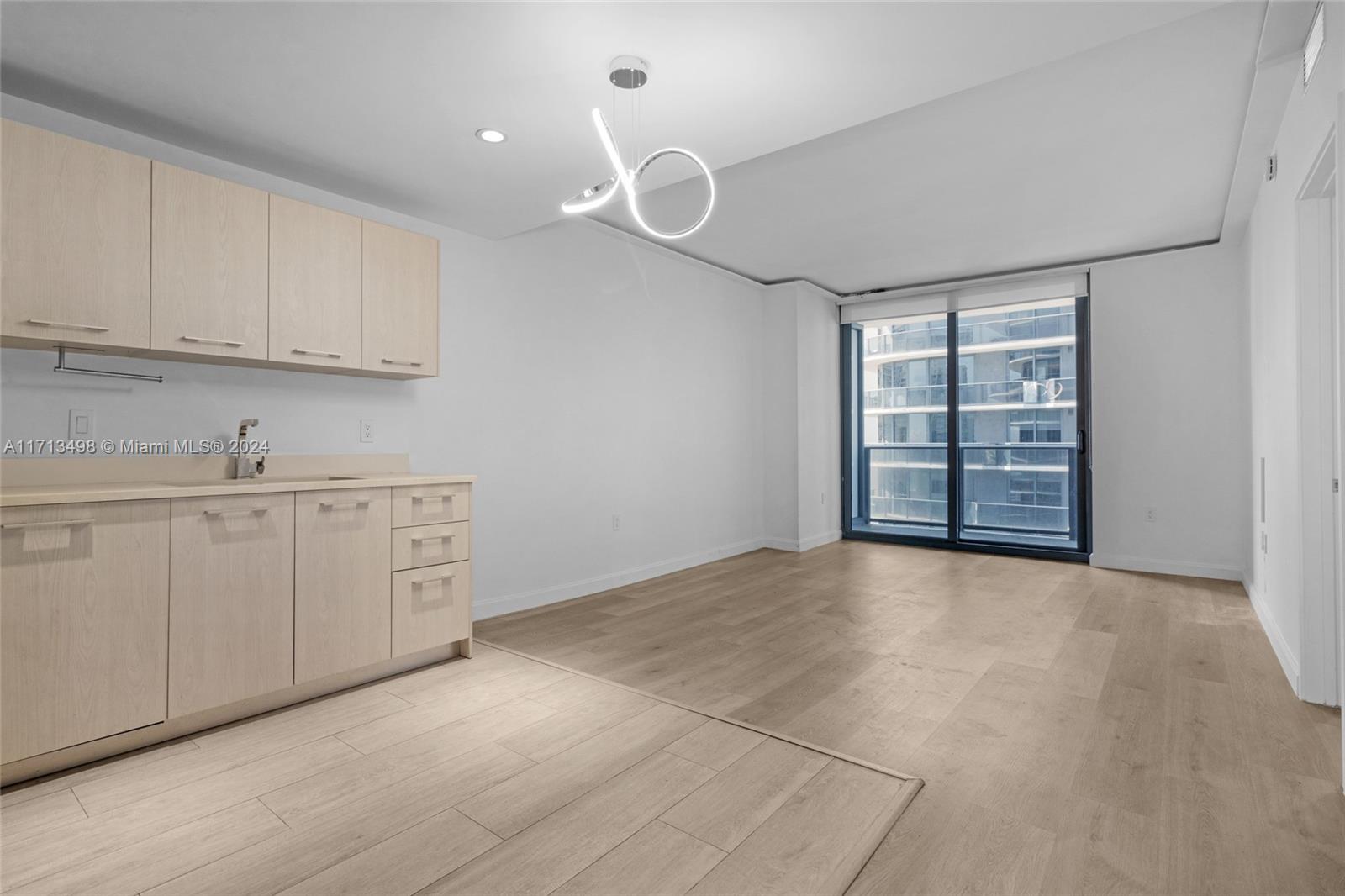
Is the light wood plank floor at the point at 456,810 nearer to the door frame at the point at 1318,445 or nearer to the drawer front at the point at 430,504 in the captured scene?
the drawer front at the point at 430,504

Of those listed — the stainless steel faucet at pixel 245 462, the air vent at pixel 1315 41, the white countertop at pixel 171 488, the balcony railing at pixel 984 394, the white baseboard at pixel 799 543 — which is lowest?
the white baseboard at pixel 799 543

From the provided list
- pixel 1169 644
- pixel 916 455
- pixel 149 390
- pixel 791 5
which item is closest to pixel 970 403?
pixel 916 455

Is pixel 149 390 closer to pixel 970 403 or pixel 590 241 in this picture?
pixel 590 241

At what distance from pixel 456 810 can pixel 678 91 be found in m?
2.52

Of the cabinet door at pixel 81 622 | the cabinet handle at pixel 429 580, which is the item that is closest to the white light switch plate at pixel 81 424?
the cabinet door at pixel 81 622

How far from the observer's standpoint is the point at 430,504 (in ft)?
10.1

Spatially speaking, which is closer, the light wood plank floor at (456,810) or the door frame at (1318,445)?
the light wood plank floor at (456,810)

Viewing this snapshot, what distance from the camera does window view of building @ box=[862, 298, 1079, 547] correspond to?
19.6 feet

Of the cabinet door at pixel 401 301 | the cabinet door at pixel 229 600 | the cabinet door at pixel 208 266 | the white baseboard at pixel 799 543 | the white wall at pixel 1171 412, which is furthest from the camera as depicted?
the white baseboard at pixel 799 543

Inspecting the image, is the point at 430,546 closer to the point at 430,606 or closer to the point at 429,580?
the point at 429,580

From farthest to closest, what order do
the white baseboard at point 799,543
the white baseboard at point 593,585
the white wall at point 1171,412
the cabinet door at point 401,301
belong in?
1. the white baseboard at point 799,543
2. the white wall at point 1171,412
3. the white baseboard at point 593,585
4. the cabinet door at point 401,301

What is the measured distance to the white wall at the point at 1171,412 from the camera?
5.02m

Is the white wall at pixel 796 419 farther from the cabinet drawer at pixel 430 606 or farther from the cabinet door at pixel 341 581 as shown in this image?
the cabinet door at pixel 341 581

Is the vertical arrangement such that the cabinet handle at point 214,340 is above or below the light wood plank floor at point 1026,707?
above
